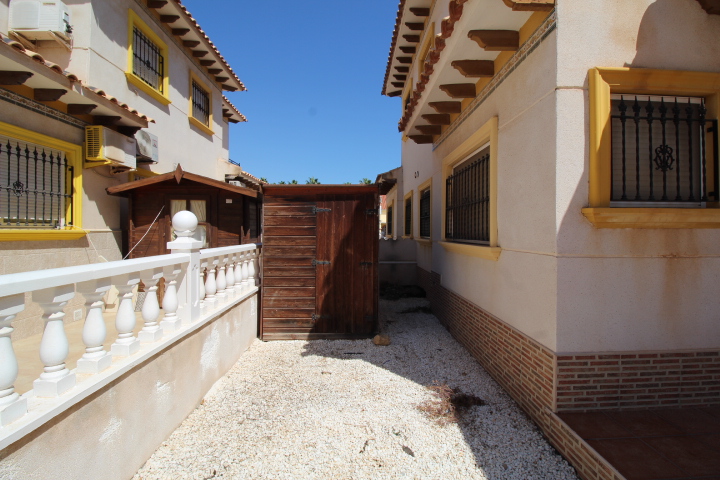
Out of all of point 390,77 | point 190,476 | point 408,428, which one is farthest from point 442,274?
point 390,77

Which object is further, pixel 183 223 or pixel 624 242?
pixel 183 223

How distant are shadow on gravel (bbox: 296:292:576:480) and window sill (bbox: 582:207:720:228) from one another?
6.32 feet

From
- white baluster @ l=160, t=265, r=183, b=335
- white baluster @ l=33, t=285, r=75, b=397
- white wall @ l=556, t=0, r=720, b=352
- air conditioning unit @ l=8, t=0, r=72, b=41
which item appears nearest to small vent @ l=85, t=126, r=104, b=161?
air conditioning unit @ l=8, t=0, r=72, b=41

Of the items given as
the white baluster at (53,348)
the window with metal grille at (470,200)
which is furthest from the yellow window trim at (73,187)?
the window with metal grille at (470,200)

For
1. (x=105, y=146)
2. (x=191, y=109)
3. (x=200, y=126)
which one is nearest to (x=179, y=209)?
(x=105, y=146)

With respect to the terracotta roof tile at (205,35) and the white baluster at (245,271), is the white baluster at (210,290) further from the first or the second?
the terracotta roof tile at (205,35)

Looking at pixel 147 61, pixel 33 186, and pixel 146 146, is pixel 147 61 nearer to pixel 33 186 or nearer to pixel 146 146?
pixel 146 146

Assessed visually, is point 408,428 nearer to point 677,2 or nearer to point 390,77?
point 677,2

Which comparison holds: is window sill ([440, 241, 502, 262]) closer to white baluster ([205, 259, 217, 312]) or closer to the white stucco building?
the white stucco building

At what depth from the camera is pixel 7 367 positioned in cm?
178

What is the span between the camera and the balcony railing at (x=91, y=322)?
180 centimetres

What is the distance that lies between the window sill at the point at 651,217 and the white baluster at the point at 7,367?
3749 mm

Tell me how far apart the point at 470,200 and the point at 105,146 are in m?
5.70

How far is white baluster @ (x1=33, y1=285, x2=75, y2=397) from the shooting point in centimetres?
206
